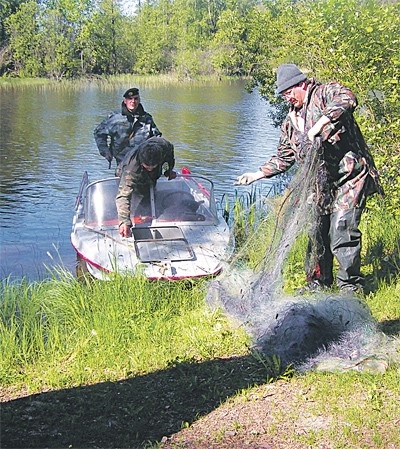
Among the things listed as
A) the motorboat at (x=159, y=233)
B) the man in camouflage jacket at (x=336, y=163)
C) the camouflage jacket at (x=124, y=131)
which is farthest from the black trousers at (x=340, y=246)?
the camouflage jacket at (x=124, y=131)

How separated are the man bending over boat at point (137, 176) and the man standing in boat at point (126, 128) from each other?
179cm

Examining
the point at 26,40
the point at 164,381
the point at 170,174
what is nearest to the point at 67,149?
the point at 170,174

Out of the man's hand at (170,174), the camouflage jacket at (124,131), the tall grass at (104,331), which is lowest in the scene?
the tall grass at (104,331)

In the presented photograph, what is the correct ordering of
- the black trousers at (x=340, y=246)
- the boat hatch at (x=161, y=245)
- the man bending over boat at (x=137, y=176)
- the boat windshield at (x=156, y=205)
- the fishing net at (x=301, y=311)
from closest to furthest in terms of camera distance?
1. the fishing net at (x=301, y=311)
2. the black trousers at (x=340, y=246)
3. the boat hatch at (x=161, y=245)
4. the man bending over boat at (x=137, y=176)
5. the boat windshield at (x=156, y=205)

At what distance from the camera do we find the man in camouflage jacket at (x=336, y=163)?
5000 mm

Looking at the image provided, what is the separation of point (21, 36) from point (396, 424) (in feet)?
97.0

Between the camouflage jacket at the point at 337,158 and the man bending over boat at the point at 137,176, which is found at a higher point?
the camouflage jacket at the point at 337,158

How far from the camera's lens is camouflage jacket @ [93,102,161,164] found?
9352mm

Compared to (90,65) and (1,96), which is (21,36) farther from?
(90,65)

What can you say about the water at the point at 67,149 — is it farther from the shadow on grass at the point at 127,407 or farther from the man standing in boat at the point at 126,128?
the shadow on grass at the point at 127,407

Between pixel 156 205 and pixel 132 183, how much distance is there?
451 mm

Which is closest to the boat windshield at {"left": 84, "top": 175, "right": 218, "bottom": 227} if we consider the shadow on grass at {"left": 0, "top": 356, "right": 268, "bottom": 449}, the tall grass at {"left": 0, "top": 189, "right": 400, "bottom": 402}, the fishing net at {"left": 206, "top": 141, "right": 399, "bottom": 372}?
the tall grass at {"left": 0, "top": 189, "right": 400, "bottom": 402}

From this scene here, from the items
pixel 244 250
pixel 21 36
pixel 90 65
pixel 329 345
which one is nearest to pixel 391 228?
pixel 244 250

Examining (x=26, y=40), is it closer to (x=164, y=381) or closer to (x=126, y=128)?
(x=126, y=128)
